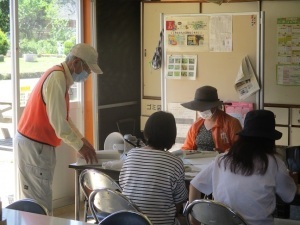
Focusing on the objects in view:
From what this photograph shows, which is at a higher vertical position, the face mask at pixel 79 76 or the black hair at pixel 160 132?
the face mask at pixel 79 76

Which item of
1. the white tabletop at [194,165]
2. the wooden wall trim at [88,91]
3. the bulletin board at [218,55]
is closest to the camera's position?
the white tabletop at [194,165]

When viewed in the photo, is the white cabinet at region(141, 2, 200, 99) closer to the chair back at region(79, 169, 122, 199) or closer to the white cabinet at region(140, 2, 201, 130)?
the white cabinet at region(140, 2, 201, 130)

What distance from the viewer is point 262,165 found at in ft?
8.43

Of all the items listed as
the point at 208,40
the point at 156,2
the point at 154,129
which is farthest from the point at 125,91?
the point at 154,129

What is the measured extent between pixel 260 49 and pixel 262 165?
94.4 inches

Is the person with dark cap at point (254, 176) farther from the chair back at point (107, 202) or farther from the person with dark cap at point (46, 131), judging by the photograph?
the person with dark cap at point (46, 131)

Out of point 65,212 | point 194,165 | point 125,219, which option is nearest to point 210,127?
point 194,165

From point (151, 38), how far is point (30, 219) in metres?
3.79

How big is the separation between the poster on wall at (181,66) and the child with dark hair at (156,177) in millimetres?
2280

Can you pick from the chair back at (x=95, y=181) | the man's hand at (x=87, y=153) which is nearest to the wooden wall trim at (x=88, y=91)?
the man's hand at (x=87, y=153)

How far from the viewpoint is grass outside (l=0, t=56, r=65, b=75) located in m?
4.60

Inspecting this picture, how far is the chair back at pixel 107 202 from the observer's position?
106 inches

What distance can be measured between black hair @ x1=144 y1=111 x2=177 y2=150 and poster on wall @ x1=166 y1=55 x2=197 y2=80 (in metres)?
2.24

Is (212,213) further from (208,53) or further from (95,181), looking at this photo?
(208,53)
